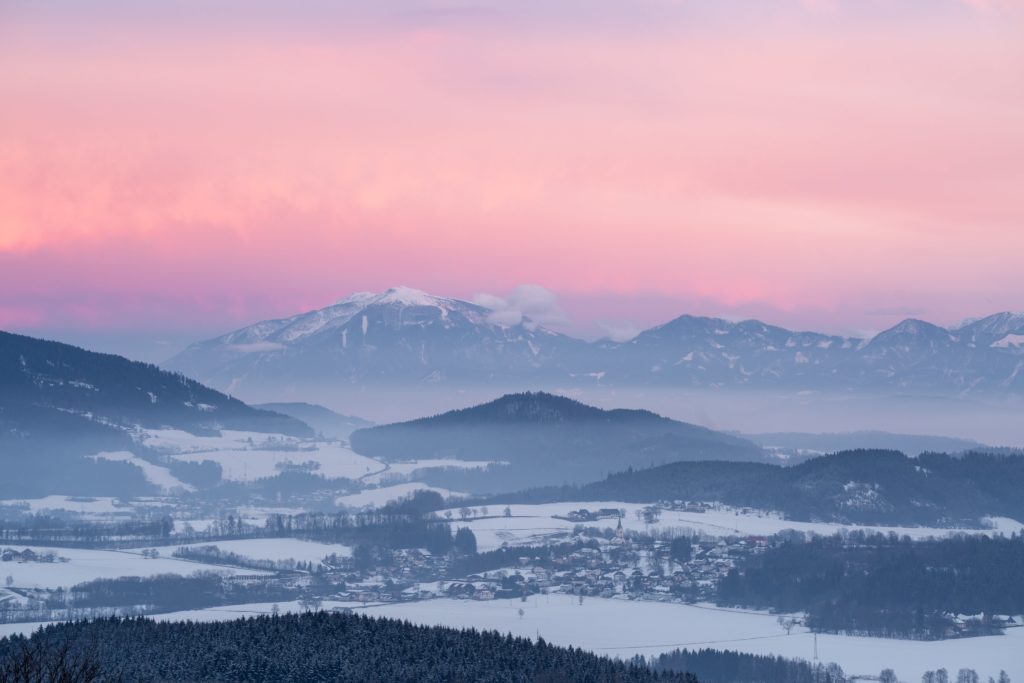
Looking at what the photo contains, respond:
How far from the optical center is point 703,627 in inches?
7426

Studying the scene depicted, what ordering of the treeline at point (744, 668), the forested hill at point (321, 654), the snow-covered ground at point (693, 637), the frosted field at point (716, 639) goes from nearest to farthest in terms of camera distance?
1. the forested hill at point (321, 654)
2. the treeline at point (744, 668)
3. the frosted field at point (716, 639)
4. the snow-covered ground at point (693, 637)

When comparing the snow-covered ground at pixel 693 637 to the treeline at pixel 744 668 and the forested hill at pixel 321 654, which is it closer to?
the treeline at pixel 744 668

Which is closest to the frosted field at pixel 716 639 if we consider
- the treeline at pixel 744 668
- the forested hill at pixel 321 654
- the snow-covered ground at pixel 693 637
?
the snow-covered ground at pixel 693 637

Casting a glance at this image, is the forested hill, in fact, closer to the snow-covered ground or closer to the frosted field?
the frosted field

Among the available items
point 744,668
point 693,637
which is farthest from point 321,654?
point 693,637

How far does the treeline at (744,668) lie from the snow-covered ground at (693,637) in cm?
322

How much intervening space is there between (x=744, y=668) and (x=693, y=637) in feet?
66.4

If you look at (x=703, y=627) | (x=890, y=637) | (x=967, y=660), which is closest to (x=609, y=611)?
(x=703, y=627)

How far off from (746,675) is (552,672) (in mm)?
40605

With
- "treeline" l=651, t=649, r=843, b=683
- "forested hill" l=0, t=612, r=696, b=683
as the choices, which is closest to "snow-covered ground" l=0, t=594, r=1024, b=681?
"treeline" l=651, t=649, r=843, b=683

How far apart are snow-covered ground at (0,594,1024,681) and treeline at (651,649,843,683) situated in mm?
3224

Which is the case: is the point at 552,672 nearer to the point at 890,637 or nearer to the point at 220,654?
the point at 220,654

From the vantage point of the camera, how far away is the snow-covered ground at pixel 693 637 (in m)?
167

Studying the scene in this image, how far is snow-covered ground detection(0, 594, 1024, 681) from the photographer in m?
167
